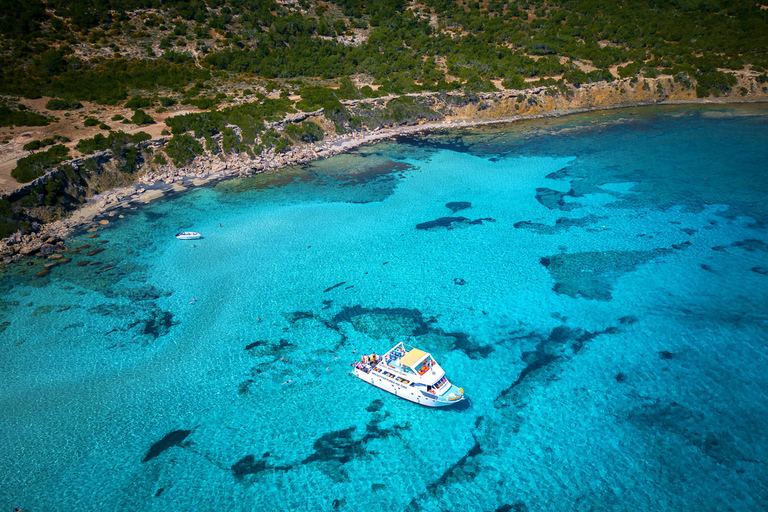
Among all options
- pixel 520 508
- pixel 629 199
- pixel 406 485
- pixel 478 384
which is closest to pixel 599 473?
pixel 520 508

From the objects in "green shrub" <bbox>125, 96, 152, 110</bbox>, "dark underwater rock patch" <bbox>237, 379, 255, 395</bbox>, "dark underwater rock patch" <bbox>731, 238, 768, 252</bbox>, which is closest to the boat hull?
"dark underwater rock patch" <bbox>237, 379, 255, 395</bbox>

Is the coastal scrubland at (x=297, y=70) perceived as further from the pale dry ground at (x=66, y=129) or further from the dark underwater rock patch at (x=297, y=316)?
the dark underwater rock patch at (x=297, y=316)

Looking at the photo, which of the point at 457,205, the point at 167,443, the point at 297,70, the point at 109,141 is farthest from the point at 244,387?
the point at 297,70

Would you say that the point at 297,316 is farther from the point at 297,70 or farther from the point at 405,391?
the point at 297,70

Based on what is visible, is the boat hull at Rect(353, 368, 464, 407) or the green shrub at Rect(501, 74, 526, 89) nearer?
the boat hull at Rect(353, 368, 464, 407)

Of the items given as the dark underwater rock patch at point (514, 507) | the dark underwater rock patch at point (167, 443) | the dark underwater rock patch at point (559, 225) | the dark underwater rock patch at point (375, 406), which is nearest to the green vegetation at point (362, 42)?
the dark underwater rock patch at point (559, 225)

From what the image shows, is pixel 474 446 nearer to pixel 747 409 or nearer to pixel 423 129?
pixel 747 409

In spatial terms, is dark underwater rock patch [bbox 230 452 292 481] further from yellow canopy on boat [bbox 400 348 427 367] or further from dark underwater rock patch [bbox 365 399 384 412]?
yellow canopy on boat [bbox 400 348 427 367]
